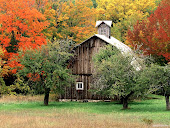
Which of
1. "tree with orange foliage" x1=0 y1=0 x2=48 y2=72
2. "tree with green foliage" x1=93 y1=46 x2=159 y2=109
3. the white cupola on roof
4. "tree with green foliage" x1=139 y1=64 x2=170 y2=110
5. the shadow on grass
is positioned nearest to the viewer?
"tree with green foliage" x1=139 y1=64 x2=170 y2=110

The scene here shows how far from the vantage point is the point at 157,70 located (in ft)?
89.3

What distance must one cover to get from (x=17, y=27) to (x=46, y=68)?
10.4 meters

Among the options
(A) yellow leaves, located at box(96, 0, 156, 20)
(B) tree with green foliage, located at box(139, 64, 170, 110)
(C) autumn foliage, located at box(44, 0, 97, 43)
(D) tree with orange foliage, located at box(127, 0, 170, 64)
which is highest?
(A) yellow leaves, located at box(96, 0, 156, 20)

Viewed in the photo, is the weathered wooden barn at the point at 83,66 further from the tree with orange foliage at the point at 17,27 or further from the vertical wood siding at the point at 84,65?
the tree with orange foliage at the point at 17,27

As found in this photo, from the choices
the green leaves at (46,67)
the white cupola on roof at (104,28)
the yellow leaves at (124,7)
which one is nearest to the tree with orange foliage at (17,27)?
the green leaves at (46,67)

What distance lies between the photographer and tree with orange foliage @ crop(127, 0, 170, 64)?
31.2m

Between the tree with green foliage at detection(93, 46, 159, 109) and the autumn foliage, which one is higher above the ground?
the autumn foliage

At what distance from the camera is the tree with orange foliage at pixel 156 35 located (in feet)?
102

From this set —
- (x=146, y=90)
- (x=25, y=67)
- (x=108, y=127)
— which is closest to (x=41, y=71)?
(x=25, y=67)

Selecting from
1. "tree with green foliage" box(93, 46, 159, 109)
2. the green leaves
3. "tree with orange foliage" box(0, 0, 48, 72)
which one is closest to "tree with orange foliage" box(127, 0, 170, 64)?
"tree with green foliage" box(93, 46, 159, 109)

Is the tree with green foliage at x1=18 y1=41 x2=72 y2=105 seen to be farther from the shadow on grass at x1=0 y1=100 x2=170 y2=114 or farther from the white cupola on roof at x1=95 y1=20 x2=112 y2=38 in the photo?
the white cupola on roof at x1=95 y1=20 x2=112 y2=38

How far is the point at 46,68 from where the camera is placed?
1241 inches

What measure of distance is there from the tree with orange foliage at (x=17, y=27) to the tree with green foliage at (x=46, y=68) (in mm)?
5059

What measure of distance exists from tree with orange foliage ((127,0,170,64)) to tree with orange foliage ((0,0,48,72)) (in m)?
11.8
